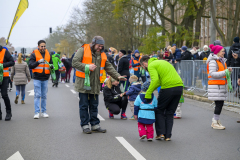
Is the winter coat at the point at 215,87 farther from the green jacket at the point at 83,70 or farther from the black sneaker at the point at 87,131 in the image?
the black sneaker at the point at 87,131

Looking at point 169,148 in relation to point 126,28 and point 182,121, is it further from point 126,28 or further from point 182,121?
point 126,28

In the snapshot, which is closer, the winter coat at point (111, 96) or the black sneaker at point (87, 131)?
the black sneaker at point (87, 131)

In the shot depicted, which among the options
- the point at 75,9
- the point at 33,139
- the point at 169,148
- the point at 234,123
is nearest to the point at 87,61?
the point at 33,139

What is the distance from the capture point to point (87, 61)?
752cm

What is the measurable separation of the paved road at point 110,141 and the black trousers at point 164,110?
0.81ft

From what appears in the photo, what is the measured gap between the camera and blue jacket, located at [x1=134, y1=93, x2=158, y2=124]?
684cm

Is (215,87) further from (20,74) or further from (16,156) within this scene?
(20,74)

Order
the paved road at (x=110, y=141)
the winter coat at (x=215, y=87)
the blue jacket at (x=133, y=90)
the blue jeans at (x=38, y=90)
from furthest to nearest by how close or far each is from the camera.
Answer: the blue jeans at (x=38, y=90), the blue jacket at (x=133, y=90), the winter coat at (x=215, y=87), the paved road at (x=110, y=141)

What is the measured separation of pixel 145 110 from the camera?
687 cm

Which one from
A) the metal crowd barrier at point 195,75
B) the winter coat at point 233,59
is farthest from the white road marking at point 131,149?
the metal crowd barrier at point 195,75

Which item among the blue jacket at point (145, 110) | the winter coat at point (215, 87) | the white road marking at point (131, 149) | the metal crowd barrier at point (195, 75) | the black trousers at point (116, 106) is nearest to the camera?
the white road marking at point (131, 149)

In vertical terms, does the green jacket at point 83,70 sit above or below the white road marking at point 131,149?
above

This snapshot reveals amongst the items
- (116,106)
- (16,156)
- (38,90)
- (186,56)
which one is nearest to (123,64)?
(186,56)

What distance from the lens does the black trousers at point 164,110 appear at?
6.84m
